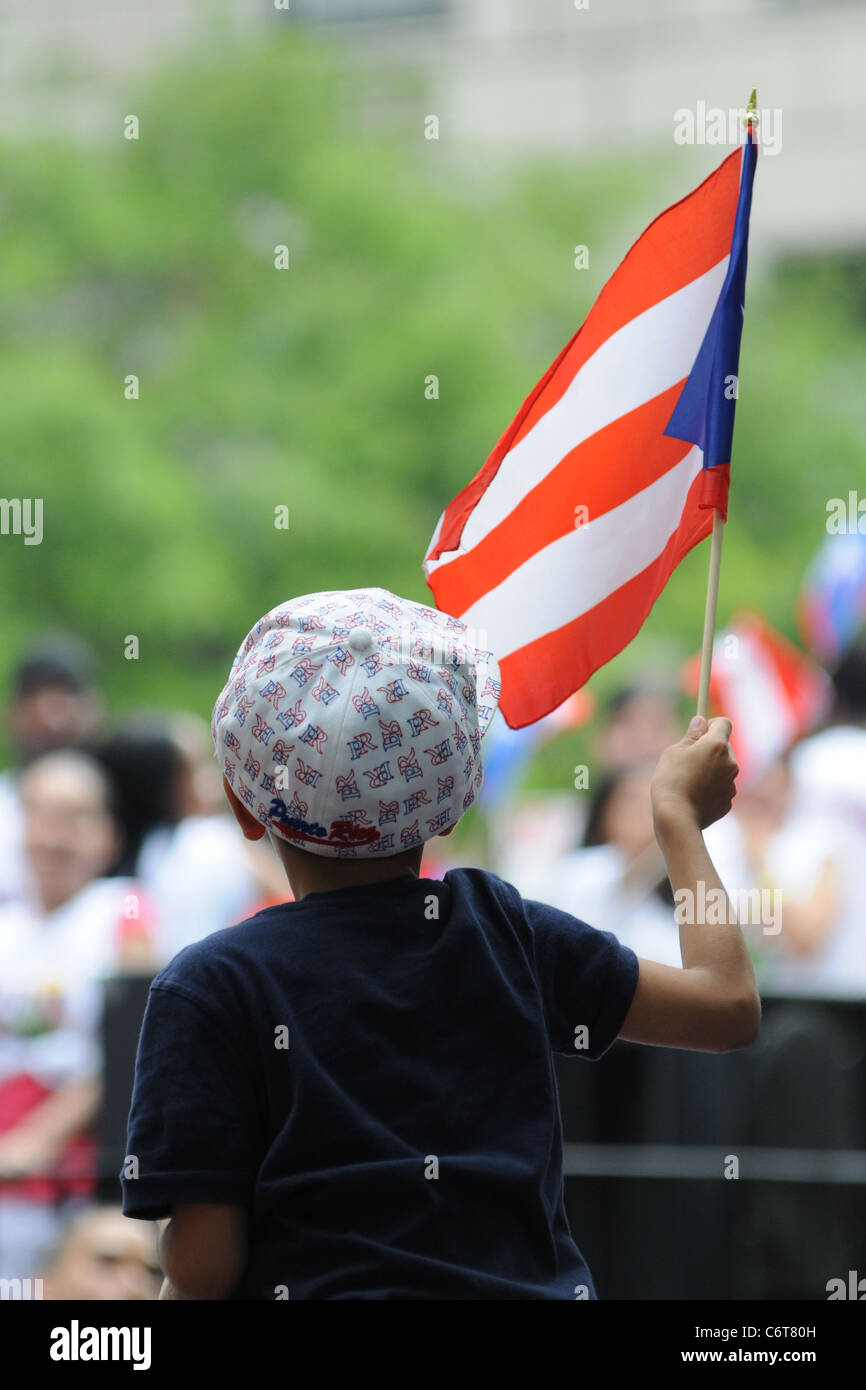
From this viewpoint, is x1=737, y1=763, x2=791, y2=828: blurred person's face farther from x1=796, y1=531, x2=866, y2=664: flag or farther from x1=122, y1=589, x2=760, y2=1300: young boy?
x1=122, y1=589, x2=760, y2=1300: young boy

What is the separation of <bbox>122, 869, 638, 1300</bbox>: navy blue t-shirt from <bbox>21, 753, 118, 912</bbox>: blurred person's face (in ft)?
12.8

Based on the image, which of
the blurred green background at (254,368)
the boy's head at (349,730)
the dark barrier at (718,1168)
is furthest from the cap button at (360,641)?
the blurred green background at (254,368)

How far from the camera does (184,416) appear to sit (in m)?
16.8

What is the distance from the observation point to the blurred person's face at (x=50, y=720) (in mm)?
6805

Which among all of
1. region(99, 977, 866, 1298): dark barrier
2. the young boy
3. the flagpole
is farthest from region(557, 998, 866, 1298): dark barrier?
the young boy

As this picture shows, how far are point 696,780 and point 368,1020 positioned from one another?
20.3 inches

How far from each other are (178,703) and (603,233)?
22.2 ft

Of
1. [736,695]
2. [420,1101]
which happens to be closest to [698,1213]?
[736,695]

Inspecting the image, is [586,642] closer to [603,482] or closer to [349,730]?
[603,482]

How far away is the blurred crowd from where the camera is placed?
16.8ft

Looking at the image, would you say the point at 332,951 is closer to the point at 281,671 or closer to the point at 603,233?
the point at 281,671

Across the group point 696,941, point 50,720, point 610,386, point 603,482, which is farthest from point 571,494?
point 50,720

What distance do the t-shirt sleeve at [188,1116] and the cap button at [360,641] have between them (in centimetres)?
40

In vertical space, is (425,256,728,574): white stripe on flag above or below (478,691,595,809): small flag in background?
above
